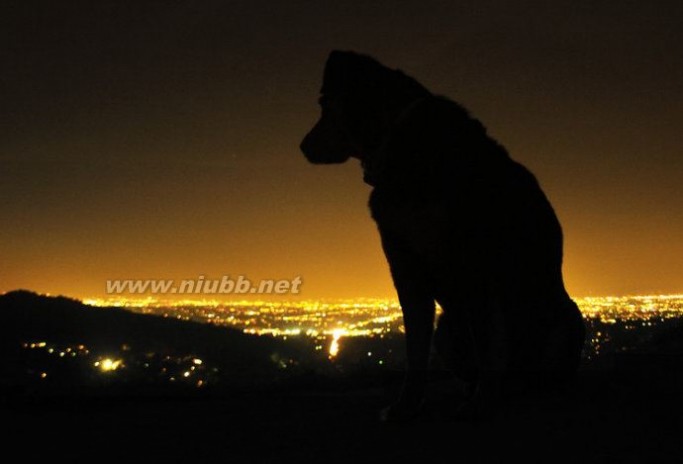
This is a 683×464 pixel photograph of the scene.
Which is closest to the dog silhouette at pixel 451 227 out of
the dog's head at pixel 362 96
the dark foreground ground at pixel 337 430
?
the dog's head at pixel 362 96

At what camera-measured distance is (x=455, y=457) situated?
3.66m

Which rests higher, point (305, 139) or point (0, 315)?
point (0, 315)

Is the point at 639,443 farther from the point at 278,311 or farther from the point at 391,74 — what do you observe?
the point at 278,311

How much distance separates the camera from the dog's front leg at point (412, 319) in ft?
15.4

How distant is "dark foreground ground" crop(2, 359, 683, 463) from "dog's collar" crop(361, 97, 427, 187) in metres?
1.64

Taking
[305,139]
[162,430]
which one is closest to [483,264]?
[305,139]

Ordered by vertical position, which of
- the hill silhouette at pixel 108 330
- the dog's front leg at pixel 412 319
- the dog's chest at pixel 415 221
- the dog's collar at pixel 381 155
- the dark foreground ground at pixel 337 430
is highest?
the hill silhouette at pixel 108 330

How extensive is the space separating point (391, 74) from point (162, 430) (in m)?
2.84

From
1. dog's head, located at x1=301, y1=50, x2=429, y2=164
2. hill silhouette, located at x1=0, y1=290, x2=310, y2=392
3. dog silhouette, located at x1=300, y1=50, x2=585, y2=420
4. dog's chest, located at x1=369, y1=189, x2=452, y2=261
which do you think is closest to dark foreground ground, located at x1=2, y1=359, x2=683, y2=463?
dog silhouette, located at x1=300, y1=50, x2=585, y2=420

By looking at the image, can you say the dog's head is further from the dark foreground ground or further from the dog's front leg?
the dark foreground ground

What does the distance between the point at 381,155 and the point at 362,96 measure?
447 millimetres

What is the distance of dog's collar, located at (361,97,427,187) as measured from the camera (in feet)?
14.6

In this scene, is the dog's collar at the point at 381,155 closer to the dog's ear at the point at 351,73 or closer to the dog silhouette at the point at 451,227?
the dog silhouette at the point at 451,227

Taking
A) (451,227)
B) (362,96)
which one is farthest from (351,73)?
(451,227)
